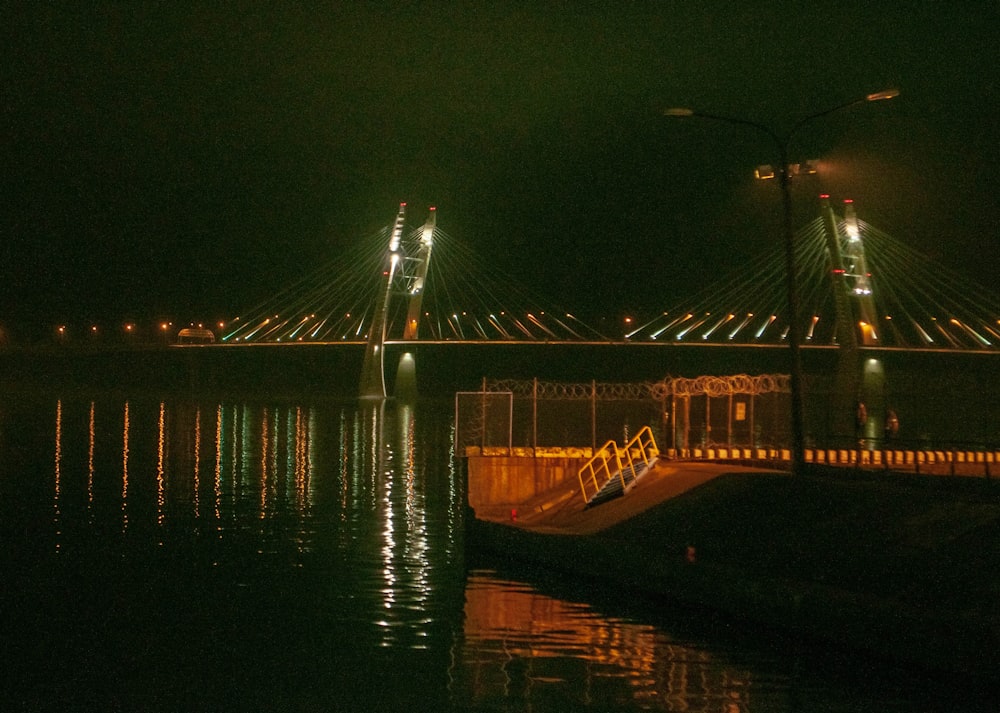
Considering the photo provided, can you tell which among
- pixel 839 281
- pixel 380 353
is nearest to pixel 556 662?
pixel 839 281

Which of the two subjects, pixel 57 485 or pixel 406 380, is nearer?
pixel 57 485

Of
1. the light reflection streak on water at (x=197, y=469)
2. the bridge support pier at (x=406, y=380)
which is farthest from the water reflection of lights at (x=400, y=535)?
the bridge support pier at (x=406, y=380)

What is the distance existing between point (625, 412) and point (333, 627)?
12416mm

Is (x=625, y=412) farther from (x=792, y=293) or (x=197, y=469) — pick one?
(x=197, y=469)

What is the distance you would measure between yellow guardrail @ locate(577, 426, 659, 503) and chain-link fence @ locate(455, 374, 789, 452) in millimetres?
474

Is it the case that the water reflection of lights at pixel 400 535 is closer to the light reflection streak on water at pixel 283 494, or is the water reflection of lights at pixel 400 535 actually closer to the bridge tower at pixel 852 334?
the light reflection streak on water at pixel 283 494

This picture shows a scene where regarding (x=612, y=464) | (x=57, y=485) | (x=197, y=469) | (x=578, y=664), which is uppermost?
(x=612, y=464)

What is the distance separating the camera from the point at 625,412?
79.7 feet

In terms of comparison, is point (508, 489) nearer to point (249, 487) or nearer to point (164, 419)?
point (249, 487)

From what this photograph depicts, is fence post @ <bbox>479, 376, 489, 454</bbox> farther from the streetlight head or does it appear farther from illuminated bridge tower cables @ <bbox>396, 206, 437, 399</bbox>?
illuminated bridge tower cables @ <bbox>396, 206, 437, 399</bbox>

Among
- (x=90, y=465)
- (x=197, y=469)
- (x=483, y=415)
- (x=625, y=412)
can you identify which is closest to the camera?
(x=483, y=415)

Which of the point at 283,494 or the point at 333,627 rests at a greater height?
the point at 283,494

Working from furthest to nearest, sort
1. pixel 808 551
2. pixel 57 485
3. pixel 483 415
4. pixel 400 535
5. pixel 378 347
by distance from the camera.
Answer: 1. pixel 378 347
2. pixel 57 485
3. pixel 483 415
4. pixel 400 535
5. pixel 808 551

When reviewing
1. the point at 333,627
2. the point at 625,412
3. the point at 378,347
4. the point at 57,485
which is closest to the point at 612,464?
the point at 625,412
